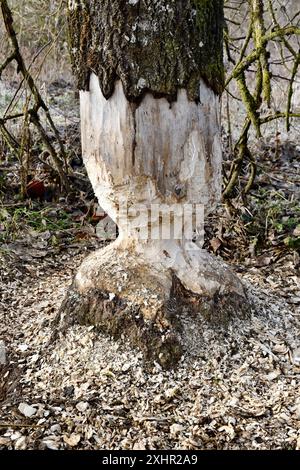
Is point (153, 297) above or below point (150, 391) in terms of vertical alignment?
above

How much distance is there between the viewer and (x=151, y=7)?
5.11 feet

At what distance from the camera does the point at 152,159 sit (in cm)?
165

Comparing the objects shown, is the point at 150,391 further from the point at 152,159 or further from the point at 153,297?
the point at 152,159

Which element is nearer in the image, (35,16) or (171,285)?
(171,285)

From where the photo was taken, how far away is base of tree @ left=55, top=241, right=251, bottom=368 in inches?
67.8

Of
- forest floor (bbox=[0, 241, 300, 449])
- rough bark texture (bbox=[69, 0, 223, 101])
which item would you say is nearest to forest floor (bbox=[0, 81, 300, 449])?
forest floor (bbox=[0, 241, 300, 449])

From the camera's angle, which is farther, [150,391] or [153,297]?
[153,297]

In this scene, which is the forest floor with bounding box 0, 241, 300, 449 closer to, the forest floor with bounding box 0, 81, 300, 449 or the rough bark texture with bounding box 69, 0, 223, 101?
the forest floor with bounding box 0, 81, 300, 449

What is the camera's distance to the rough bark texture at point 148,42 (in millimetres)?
1565

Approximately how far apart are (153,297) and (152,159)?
47 centimetres

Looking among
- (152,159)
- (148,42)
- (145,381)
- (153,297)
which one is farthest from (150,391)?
(148,42)
